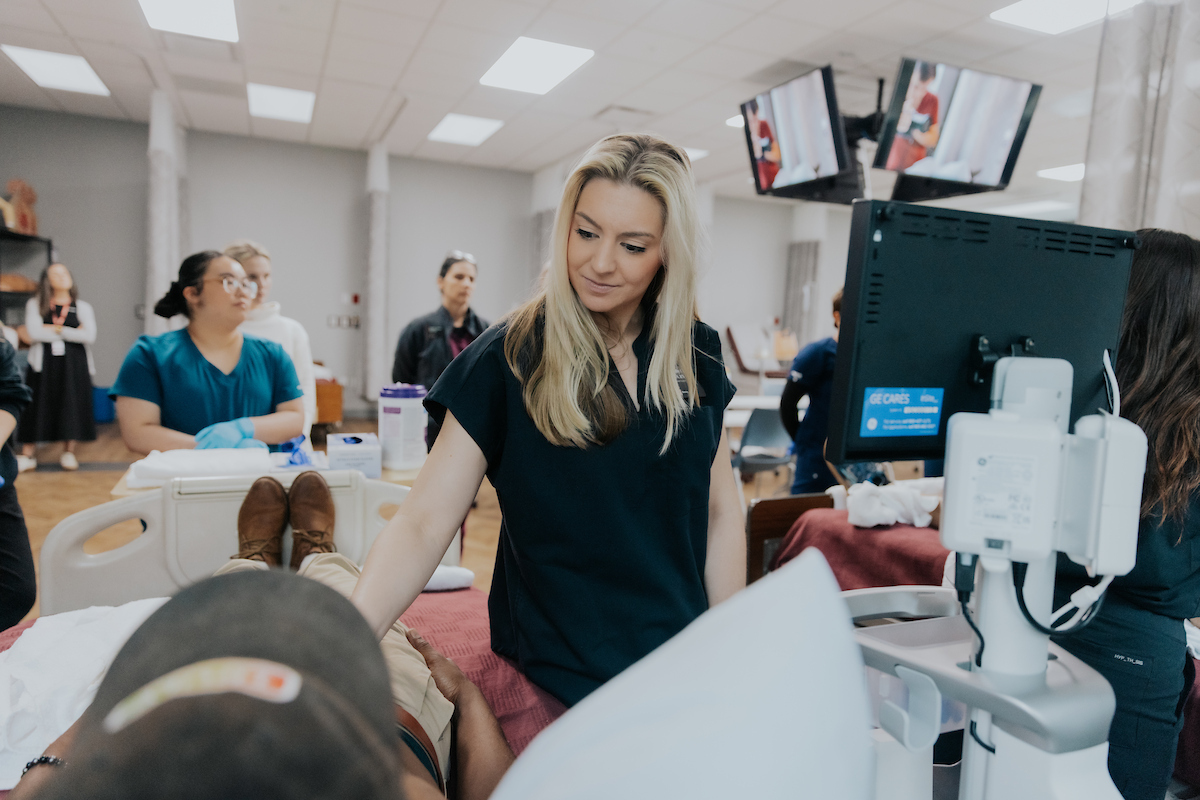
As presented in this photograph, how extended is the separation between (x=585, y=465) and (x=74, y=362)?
6.45 metres

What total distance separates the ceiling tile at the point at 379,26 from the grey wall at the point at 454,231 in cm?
346

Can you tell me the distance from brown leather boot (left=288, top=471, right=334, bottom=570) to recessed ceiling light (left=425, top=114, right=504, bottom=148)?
17.3ft

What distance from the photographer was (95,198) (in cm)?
684

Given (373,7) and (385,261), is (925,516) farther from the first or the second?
(385,261)

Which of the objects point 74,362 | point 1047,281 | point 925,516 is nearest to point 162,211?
point 74,362

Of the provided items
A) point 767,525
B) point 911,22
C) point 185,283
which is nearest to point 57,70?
point 185,283

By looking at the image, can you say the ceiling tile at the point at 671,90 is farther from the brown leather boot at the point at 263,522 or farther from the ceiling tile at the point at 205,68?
the brown leather boot at the point at 263,522

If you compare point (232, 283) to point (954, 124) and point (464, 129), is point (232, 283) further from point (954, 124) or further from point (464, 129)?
point (464, 129)

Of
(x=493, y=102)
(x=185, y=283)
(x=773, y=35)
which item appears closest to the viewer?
(x=185, y=283)

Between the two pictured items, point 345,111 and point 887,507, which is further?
point 345,111

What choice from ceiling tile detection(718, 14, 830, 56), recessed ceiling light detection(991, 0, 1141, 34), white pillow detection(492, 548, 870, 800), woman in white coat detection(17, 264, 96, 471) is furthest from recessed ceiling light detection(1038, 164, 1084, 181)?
woman in white coat detection(17, 264, 96, 471)

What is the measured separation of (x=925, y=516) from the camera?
2.24 meters

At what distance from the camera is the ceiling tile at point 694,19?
3.90 meters

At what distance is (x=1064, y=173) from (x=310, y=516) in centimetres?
830
